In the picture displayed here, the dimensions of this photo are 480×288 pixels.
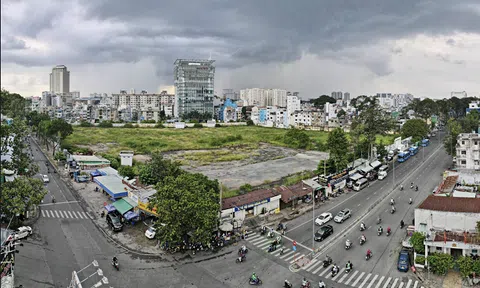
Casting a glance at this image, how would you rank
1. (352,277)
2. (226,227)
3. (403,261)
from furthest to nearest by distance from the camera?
(226,227) → (403,261) → (352,277)

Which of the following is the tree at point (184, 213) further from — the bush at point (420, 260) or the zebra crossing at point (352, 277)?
the bush at point (420, 260)

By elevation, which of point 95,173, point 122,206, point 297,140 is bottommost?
point 122,206

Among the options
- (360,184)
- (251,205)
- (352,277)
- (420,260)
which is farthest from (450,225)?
(360,184)

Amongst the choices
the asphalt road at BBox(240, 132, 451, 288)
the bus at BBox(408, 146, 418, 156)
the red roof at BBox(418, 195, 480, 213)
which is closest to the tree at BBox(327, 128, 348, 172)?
the asphalt road at BBox(240, 132, 451, 288)

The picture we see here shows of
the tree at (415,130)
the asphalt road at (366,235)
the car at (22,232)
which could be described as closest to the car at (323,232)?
the asphalt road at (366,235)

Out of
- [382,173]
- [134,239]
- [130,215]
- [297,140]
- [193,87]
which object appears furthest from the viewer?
[193,87]

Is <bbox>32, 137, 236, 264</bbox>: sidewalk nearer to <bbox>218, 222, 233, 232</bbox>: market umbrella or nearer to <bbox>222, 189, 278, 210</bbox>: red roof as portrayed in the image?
<bbox>218, 222, 233, 232</bbox>: market umbrella

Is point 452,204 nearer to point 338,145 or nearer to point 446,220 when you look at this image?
point 446,220
